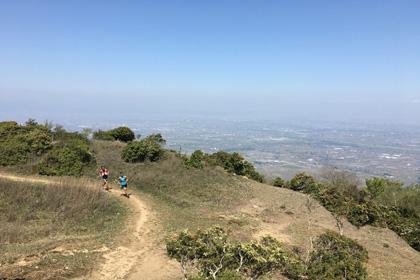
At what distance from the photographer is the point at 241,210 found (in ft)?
72.0

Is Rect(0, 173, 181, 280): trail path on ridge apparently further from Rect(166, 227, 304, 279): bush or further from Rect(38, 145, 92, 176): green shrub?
Rect(38, 145, 92, 176): green shrub

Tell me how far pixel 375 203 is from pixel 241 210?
1107cm

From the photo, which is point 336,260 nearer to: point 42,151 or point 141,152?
point 141,152

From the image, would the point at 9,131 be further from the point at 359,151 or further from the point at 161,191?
the point at 359,151

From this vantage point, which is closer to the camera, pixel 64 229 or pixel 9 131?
pixel 64 229

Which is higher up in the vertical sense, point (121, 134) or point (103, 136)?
point (121, 134)

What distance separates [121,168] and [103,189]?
4.75m

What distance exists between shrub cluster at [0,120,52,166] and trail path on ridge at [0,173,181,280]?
12.1 metres

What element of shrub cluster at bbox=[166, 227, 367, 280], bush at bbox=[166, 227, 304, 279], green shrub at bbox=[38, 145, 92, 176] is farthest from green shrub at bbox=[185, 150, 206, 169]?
bush at bbox=[166, 227, 304, 279]

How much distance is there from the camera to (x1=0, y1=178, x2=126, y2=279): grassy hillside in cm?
1234

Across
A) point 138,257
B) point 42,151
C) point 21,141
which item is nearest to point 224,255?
point 138,257

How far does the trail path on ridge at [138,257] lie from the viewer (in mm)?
12328

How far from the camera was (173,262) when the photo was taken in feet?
44.3

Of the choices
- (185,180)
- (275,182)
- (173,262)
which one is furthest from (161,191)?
(275,182)
